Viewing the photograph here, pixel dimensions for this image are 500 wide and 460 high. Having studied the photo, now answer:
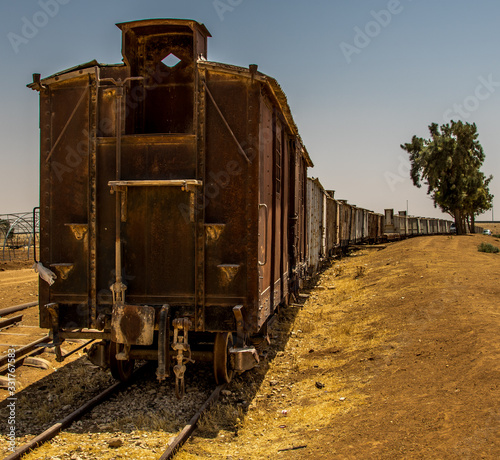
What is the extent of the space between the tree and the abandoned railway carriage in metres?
41.6

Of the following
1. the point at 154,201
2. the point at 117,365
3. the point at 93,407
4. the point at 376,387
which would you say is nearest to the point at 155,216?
the point at 154,201

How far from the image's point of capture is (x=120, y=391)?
6.30 meters

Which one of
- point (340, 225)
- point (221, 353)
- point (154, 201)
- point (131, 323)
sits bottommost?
point (221, 353)

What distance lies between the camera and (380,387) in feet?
19.9

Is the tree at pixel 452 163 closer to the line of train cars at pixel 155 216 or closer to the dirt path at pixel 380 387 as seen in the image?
the dirt path at pixel 380 387

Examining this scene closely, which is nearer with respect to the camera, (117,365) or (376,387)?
(376,387)

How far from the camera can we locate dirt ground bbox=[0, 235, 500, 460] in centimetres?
448

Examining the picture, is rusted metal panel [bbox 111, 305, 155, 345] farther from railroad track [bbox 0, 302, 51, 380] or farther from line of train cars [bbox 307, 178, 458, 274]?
line of train cars [bbox 307, 178, 458, 274]

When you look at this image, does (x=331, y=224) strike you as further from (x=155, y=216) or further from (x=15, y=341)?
(x=155, y=216)

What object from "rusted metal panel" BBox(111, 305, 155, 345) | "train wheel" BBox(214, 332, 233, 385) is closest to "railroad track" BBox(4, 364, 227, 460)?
"train wheel" BBox(214, 332, 233, 385)

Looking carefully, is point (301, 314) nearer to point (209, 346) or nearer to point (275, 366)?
point (275, 366)

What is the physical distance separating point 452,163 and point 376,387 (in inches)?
1644

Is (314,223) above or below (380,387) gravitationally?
above

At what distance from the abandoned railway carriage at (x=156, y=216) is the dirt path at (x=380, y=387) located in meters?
0.92
